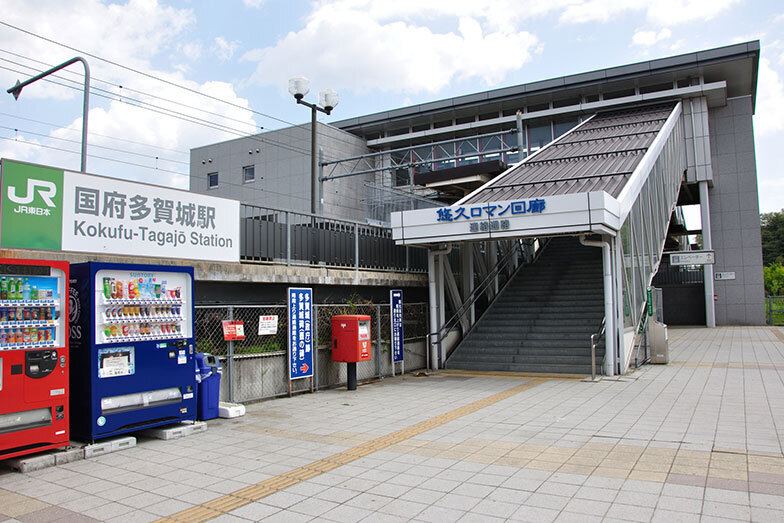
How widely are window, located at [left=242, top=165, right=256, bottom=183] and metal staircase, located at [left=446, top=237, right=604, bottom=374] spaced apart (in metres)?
18.1

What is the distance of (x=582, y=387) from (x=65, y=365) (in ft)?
30.7

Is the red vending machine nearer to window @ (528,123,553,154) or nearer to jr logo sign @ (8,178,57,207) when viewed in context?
jr logo sign @ (8,178,57,207)

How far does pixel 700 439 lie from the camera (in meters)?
7.27

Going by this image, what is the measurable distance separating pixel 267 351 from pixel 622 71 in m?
25.9

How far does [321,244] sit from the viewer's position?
13445 millimetres

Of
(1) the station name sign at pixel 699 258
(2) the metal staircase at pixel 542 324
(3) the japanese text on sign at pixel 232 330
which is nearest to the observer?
(3) the japanese text on sign at pixel 232 330

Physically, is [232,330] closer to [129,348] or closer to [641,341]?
[129,348]

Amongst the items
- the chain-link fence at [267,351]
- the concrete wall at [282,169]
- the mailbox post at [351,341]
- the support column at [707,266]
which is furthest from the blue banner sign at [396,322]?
the support column at [707,266]

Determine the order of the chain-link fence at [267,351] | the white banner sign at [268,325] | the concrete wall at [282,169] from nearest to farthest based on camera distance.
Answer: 1. the chain-link fence at [267,351]
2. the white banner sign at [268,325]
3. the concrete wall at [282,169]

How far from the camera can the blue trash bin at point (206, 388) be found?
28.9 ft

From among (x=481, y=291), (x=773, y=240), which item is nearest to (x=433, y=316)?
(x=481, y=291)

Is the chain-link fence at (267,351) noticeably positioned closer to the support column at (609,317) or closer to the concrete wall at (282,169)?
the support column at (609,317)

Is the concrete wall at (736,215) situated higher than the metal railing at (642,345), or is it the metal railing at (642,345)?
the concrete wall at (736,215)

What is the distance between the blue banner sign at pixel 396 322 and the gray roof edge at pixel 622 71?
2092cm
